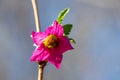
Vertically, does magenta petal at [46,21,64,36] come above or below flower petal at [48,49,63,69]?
above

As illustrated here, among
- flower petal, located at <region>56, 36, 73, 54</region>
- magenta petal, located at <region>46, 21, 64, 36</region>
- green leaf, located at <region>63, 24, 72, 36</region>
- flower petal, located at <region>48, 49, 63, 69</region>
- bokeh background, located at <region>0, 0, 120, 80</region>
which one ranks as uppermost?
bokeh background, located at <region>0, 0, 120, 80</region>

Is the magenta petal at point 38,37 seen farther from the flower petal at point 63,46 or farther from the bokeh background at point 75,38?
the bokeh background at point 75,38

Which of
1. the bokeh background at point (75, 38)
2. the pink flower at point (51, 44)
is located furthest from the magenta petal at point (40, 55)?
the bokeh background at point (75, 38)

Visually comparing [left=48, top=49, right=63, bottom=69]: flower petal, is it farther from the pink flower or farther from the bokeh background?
the bokeh background

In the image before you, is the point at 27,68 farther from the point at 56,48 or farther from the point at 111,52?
the point at 56,48

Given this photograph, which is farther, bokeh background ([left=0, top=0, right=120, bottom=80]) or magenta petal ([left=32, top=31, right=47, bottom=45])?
bokeh background ([left=0, top=0, right=120, bottom=80])

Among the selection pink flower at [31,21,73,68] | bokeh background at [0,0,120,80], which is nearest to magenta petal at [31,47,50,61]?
pink flower at [31,21,73,68]

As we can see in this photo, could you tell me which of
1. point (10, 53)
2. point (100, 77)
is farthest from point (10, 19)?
point (100, 77)

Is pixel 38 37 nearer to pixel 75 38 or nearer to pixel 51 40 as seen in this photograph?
pixel 51 40
